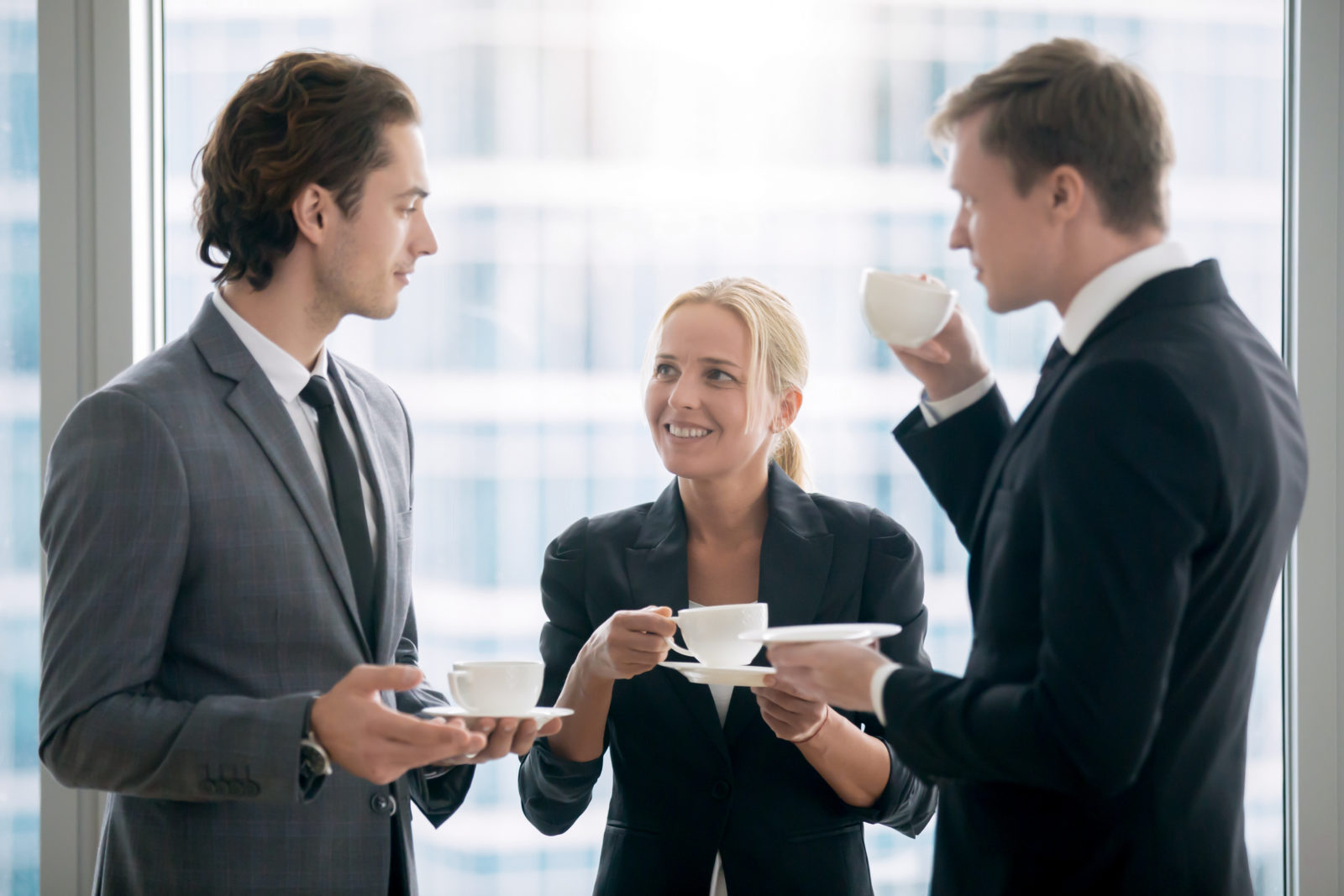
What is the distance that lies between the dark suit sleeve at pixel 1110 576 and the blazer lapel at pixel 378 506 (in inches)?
33.5

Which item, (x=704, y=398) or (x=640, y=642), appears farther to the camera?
(x=704, y=398)

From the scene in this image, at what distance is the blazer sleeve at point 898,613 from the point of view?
64.6 inches

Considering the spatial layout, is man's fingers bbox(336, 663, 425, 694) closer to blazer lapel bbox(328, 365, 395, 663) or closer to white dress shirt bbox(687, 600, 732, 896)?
blazer lapel bbox(328, 365, 395, 663)

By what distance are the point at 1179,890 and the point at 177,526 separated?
122 centimetres

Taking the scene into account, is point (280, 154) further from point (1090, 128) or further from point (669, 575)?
point (1090, 128)

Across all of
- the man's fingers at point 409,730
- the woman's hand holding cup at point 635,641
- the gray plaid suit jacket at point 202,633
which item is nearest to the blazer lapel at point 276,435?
the gray plaid suit jacket at point 202,633

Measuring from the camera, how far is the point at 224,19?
223cm

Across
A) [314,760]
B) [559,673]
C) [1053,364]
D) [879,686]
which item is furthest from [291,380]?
[1053,364]

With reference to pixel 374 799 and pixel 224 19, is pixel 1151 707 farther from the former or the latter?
pixel 224 19

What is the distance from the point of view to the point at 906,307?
134cm

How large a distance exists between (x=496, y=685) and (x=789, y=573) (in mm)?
578

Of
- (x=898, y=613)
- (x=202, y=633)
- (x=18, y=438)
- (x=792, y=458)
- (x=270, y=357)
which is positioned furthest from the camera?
(x=18, y=438)

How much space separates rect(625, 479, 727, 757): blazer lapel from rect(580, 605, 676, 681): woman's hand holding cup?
136 mm

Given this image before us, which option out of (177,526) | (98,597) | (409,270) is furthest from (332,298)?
(98,597)
